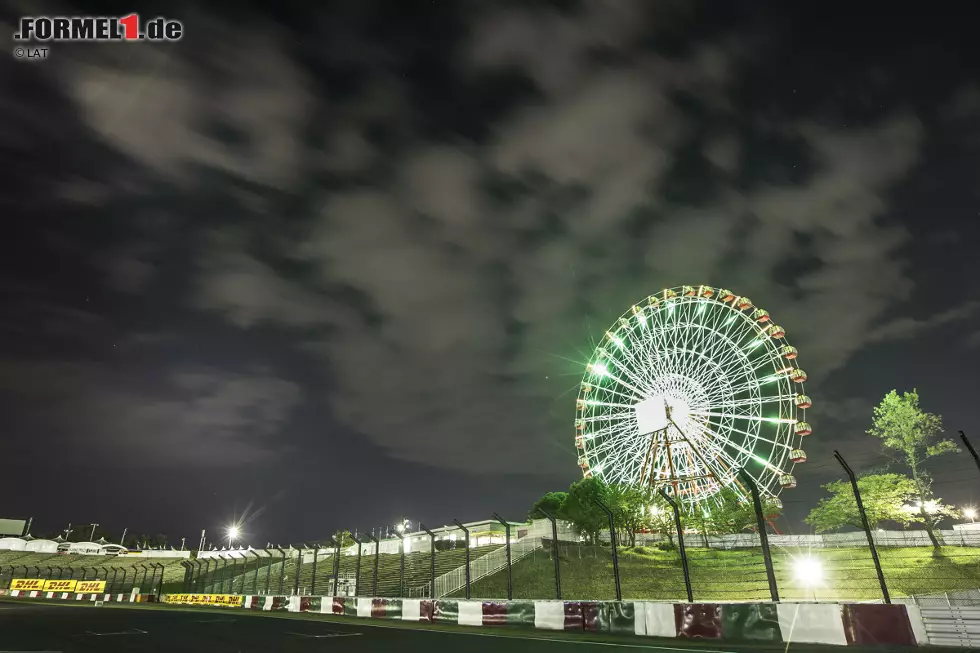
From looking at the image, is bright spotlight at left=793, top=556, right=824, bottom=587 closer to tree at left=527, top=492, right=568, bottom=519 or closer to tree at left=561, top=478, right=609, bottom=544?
tree at left=561, top=478, right=609, bottom=544

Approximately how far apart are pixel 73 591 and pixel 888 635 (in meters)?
65.4

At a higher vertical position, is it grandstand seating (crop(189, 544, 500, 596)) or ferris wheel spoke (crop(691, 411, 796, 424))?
ferris wheel spoke (crop(691, 411, 796, 424))

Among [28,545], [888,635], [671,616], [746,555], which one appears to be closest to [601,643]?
[671,616]

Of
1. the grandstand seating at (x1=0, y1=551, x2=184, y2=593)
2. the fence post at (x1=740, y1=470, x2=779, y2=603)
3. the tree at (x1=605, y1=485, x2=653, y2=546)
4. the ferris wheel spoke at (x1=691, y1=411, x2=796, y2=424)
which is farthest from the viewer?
the grandstand seating at (x1=0, y1=551, x2=184, y2=593)

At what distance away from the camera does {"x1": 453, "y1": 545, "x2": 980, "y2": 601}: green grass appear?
3016 centimetres

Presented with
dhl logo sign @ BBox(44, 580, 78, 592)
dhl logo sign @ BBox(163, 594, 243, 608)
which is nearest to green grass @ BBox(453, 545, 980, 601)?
dhl logo sign @ BBox(163, 594, 243, 608)

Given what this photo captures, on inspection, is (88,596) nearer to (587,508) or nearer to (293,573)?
(293,573)

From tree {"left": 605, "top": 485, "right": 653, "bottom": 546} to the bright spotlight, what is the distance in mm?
15842

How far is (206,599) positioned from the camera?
39.7 metres

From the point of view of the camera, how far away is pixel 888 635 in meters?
11.7

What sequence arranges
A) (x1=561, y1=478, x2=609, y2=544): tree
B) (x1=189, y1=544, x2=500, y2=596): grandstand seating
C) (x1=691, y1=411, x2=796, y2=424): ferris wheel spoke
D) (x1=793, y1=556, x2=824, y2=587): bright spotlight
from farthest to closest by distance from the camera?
(x1=561, y1=478, x2=609, y2=544): tree, (x1=691, y1=411, x2=796, y2=424): ferris wheel spoke, (x1=189, y1=544, x2=500, y2=596): grandstand seating, (x1=793, y1=556, x2=824, y2=587): bright spotlight

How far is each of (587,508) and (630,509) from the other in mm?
4397

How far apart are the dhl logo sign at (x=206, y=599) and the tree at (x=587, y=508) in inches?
1226

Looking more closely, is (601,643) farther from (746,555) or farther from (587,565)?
(746,555)
